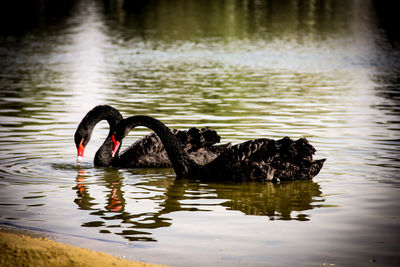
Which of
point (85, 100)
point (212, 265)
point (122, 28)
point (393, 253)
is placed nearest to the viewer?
point (212, 265)

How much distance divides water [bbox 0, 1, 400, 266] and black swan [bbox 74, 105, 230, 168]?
10.2 inches

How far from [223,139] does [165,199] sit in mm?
3430

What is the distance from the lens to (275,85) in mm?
19047

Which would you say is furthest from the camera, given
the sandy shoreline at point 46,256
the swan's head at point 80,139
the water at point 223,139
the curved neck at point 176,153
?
the swan's head at point 80,139

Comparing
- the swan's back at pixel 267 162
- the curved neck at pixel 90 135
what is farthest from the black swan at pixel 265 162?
the curved neck at pixel 90 135

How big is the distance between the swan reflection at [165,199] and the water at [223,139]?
20mm

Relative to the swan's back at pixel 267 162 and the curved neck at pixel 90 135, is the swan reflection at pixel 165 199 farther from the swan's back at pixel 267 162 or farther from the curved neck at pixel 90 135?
the curved neck at pixel 90 135

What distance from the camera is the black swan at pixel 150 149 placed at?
904cm

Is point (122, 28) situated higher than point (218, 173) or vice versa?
point (122, 28)

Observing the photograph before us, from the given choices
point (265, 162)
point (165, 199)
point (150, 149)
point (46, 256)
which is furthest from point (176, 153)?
point (46, 256)

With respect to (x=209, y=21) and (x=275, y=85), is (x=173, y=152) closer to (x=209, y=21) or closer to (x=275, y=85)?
(x=275, y=85)

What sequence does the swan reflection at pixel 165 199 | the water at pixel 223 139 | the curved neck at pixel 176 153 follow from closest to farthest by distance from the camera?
the water at pixel 223 139 → the swan reflection at pixel 165 199 → the curved neck at pixel 176 153

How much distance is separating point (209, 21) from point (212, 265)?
52.3 m

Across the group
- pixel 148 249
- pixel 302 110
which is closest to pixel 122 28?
pixel 302 110
